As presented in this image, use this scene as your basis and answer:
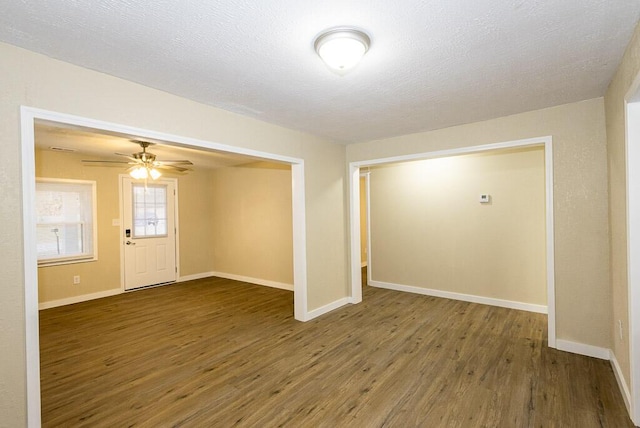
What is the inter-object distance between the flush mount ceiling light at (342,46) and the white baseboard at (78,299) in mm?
5752

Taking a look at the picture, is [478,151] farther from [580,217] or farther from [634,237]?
[634,237]

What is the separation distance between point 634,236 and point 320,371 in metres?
2.58

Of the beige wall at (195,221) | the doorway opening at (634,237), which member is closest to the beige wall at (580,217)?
the doorway opening at (634,237)

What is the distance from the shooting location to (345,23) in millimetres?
1734

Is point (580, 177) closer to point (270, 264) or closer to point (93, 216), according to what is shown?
point (270, 264)

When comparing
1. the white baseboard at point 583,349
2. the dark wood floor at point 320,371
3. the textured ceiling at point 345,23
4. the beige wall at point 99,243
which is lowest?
the dark wood floor at point 320,371

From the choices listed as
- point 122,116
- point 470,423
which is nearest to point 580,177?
point 470,423

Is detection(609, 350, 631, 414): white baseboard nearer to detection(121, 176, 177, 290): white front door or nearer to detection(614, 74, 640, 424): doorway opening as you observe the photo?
detection(614, 74, 640, 424): doorway opening

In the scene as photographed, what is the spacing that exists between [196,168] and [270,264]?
2774 mm

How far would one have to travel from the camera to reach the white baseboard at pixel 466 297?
438 cm

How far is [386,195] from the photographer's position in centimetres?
575

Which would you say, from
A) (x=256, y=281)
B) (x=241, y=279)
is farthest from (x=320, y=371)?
(x=241, y=279)

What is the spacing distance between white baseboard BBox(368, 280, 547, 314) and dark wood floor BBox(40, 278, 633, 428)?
176mm

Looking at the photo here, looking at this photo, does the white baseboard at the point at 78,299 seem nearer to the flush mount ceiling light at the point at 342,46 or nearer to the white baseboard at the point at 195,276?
the white baseboard at the point at 195,276
